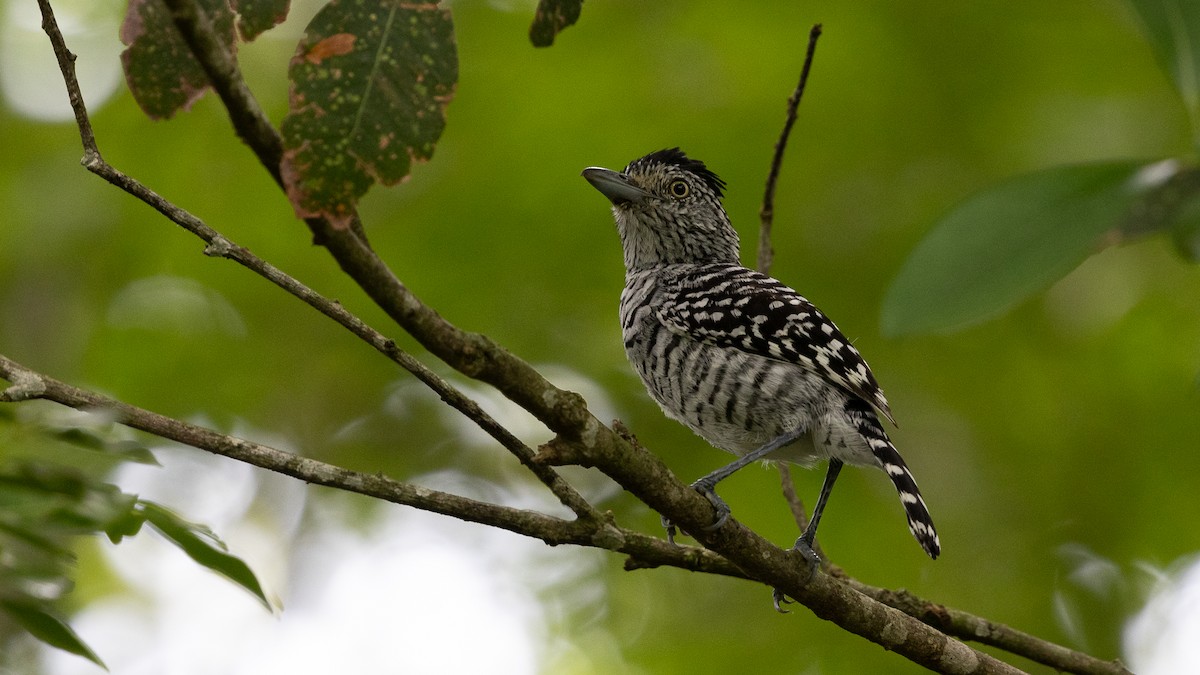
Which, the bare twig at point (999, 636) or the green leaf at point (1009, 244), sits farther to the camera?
the bare twig at point (999, 636)

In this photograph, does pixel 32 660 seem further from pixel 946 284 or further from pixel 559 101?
pixel 946 284

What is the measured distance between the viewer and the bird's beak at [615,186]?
16.0ft

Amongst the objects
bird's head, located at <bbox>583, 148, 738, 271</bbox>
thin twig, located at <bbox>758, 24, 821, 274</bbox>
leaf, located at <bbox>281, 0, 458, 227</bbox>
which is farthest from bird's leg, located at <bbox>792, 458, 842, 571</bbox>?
leaf, located at <bbox>281, 0, 458, 227</bbox>

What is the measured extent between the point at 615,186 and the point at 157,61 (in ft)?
11.4

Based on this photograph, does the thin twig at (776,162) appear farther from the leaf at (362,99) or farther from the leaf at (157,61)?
the leaf at (157,61)

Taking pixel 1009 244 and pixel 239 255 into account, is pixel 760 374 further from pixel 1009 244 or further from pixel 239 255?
pixel 1009 244

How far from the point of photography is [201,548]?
2.38m

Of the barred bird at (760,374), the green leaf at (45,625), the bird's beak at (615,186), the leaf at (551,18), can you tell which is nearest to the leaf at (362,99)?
the leaf at (551,18)

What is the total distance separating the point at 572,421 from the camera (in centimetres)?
221

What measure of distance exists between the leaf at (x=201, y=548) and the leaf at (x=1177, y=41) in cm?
200

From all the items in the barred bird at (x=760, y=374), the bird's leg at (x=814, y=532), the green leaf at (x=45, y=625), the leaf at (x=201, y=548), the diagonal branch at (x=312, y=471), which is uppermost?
the barred bird at (x=760, y=374)

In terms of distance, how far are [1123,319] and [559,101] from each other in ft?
10.2

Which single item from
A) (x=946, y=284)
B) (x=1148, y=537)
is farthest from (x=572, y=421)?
(x=1148, y=537)

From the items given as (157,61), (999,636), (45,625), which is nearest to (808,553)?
(999,636)
